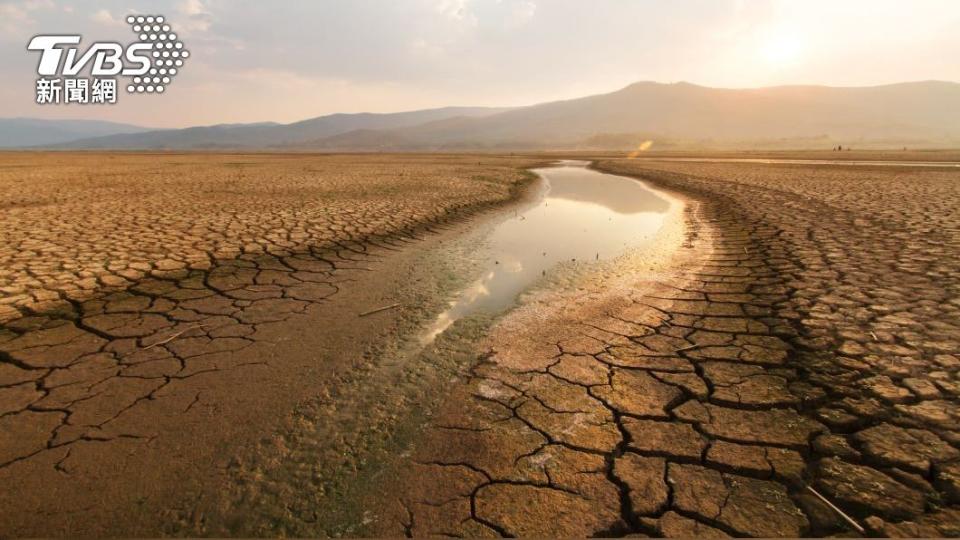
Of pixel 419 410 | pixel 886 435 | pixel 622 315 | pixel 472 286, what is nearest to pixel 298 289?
pixel 472 286

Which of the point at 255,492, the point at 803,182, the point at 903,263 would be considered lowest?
the point at 255,492

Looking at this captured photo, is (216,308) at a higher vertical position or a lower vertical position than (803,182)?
lower

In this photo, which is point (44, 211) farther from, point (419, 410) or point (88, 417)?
point (419, 410)

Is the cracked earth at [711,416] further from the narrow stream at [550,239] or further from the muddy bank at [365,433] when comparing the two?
the narrow stream at [550,239]

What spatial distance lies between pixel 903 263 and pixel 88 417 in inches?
277

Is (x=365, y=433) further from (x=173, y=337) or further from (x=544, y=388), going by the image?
(x=173, y=337)

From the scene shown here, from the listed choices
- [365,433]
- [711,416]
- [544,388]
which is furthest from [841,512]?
[365,433]

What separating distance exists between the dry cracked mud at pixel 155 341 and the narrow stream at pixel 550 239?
3.54 ft

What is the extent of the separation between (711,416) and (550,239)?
15.7 ft

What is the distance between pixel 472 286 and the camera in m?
4.60

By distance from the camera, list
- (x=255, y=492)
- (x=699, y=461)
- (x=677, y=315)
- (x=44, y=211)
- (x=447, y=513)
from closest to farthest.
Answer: (x=447, y=513) < (x=255, y=492) < (x=699, y=461) < (x=677, y=315) < (x=44, y=211)

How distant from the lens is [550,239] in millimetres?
6867

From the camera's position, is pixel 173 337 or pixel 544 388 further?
pixel 173 337

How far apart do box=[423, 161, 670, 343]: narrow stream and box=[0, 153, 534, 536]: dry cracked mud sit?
3.54ft
